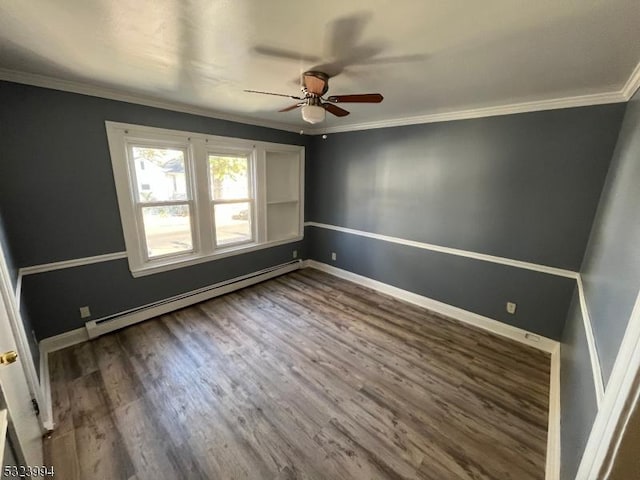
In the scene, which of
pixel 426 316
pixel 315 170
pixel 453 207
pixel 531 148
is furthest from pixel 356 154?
pixel 426 316

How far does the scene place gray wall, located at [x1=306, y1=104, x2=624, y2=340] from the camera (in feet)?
7.62

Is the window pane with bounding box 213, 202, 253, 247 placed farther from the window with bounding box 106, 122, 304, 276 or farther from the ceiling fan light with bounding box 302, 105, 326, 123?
the ceiling fan light with bounding box 302, 105, 326, 123

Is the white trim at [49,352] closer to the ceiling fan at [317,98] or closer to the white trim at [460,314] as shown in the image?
the ceiling fan at [317,98]

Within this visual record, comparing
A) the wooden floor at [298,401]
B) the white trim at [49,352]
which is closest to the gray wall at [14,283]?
the white trim at [49,352]

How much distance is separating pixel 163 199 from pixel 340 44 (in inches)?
101

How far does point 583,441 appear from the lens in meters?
1.13

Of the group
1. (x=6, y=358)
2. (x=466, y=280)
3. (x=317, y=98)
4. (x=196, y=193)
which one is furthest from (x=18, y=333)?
(x=466, y=280)

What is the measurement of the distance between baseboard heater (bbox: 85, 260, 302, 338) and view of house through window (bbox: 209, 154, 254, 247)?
0.59 meters

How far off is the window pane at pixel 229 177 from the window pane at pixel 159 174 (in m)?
0.39

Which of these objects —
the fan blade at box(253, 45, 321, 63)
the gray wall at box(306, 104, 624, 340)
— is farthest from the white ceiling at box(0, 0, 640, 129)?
the gray wall at box(306, 104, 624, 340)

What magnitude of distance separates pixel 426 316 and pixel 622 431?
2.89m

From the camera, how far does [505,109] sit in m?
2.55

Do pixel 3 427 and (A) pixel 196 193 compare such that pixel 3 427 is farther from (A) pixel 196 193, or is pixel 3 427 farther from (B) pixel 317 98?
(A) pixel 196 193

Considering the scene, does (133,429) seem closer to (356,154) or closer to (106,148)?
(106,148)
